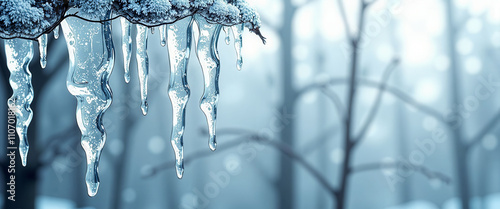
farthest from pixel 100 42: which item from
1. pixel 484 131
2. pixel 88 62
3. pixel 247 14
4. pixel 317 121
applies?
pixel 484 131

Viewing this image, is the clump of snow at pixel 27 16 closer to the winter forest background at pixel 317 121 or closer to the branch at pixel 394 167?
the winter forest background at pixel 317 121

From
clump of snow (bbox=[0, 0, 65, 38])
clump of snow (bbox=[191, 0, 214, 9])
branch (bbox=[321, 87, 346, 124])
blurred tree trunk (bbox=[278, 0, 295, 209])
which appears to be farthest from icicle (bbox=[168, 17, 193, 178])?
branch (bbox=[321, 87, 346, 124])

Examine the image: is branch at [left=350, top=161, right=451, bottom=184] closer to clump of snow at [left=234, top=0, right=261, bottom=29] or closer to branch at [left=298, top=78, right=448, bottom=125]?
branch at [left=298, top=78, right=448, bottom=125]

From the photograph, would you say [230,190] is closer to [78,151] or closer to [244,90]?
[244,90]

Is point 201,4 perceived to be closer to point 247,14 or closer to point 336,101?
point 247,14

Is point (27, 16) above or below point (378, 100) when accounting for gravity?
above

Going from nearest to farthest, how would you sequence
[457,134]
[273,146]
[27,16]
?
[27,16]
[273,146]
[457,134]

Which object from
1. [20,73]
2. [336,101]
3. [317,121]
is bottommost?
[317,121]

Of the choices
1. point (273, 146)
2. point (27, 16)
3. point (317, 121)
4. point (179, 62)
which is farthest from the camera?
point (317, 121)
